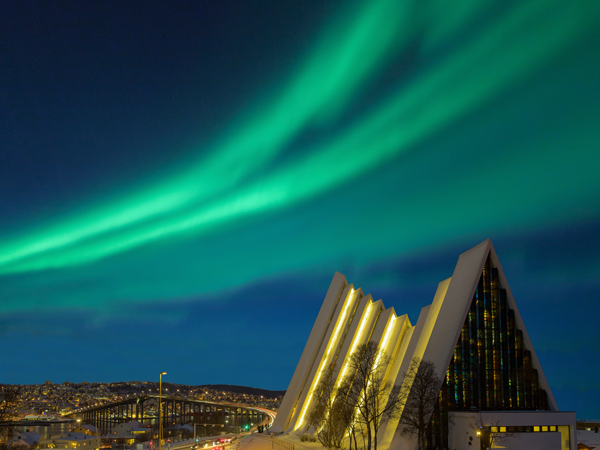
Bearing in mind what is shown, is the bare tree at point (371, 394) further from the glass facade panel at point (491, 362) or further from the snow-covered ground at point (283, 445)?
the snow-covered ground at point (283, 445)

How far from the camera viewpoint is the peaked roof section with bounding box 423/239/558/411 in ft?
128

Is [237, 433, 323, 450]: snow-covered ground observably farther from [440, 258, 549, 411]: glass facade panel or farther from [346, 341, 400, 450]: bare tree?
[440, 258, 549, 411]: glass facade panel

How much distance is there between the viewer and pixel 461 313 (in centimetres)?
3919

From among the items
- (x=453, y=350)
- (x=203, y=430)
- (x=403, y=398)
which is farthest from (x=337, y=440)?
(x=203, y=430)

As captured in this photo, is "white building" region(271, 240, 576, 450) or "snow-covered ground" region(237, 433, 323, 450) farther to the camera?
"snow-covered ground" region(237, 433, 323, 450)

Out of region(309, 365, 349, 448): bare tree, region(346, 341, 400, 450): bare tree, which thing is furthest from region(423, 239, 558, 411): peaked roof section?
region(309, 365, 349, 448): bare tree

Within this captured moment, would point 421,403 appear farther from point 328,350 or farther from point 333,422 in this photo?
point 328,350

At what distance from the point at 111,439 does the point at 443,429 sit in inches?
3310

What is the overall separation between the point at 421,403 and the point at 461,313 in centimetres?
706

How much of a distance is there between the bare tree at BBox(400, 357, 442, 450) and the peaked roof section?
1.26 m

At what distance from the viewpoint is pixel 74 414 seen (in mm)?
168375

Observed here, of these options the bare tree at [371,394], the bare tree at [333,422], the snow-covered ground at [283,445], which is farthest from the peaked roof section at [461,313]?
the snow-covered ground at [283,445]

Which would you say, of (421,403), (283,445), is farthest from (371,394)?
(283,445)

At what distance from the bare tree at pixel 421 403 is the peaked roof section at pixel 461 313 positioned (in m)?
1.26
